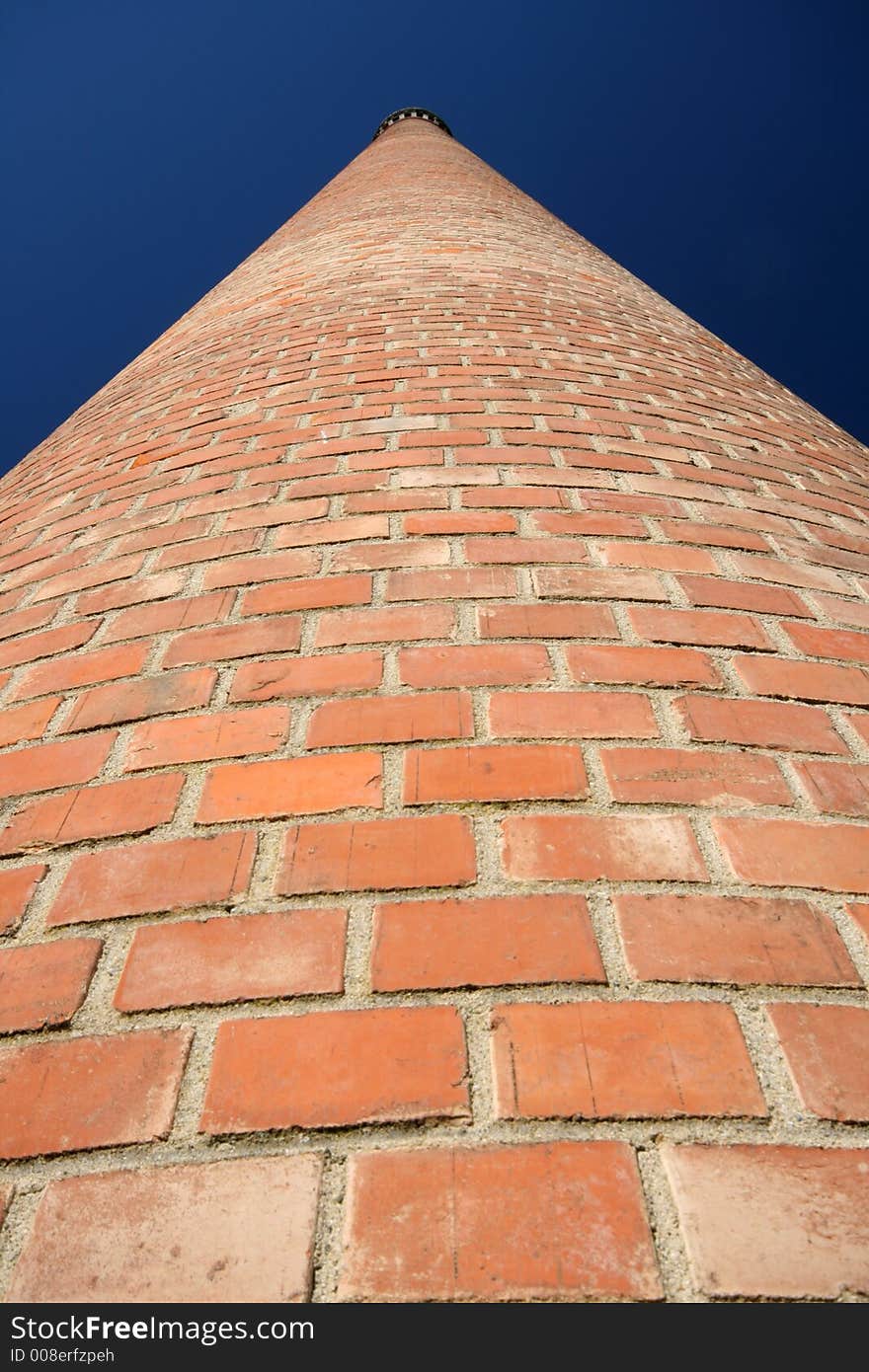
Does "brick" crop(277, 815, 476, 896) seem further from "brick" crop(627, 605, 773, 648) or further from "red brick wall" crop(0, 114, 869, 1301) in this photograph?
"brick" crop(627, 605, 773, 648)

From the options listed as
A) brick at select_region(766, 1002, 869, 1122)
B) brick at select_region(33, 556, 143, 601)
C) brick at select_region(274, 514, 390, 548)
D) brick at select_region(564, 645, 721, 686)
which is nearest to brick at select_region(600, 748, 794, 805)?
brick at select_region(564, 645, 721, 686)

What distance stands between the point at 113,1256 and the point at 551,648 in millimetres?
752

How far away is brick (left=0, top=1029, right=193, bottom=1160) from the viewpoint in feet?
1.94

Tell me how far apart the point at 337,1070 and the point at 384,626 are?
577 mm

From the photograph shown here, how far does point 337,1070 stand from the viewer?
610 mm

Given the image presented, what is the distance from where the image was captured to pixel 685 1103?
577 mm

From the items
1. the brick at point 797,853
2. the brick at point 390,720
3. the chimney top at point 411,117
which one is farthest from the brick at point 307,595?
the chimney top at point 411,117

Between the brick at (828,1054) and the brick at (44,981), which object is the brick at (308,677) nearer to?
the brick at (44,981)

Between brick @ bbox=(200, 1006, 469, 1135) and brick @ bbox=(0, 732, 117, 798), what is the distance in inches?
16.2

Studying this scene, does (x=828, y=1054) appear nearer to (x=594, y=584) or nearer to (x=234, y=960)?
(x=234, y=960)

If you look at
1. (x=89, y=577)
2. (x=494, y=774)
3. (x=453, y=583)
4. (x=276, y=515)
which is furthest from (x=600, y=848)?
(x=89, y=577)
